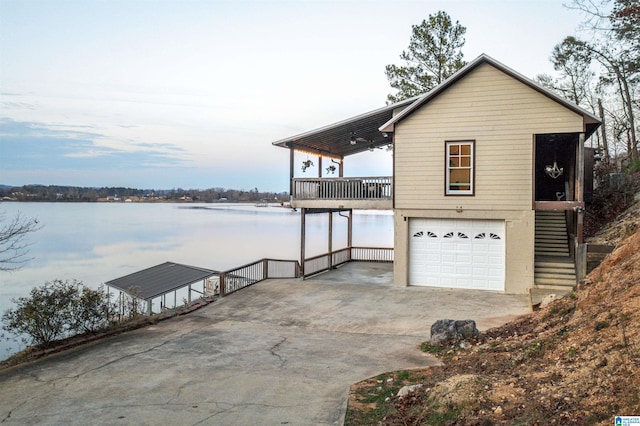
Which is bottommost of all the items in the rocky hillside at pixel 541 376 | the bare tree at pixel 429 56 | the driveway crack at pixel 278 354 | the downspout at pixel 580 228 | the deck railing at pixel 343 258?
the driveway crack at pixel 278 354

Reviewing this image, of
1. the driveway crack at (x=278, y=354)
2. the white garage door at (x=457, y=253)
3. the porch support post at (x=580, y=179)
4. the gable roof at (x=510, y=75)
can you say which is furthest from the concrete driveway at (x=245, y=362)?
the gable roof at (x=510, y=75)

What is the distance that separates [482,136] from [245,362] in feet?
36.5

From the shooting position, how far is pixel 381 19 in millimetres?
24547

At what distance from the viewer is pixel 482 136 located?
15.7 meters

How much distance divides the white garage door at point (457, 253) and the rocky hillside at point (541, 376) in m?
6.62

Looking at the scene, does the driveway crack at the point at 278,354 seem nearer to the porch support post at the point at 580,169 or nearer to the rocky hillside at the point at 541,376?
the rocky hillside at the point at 541,376

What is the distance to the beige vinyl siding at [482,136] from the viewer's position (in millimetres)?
15164

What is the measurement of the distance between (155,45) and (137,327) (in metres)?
18.0

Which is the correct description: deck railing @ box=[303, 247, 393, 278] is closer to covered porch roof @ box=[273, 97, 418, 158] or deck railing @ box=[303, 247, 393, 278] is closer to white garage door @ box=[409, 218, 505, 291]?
white garage door @ box=[409, 218, 505, 291]

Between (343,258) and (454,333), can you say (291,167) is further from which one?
(454,333)

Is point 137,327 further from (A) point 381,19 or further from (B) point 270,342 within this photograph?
(A) point 381,19

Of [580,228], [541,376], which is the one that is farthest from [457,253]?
[541,376]

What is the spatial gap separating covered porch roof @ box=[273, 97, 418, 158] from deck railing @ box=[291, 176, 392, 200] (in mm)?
1812

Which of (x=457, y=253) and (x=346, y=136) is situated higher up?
(x=346, y=136)
